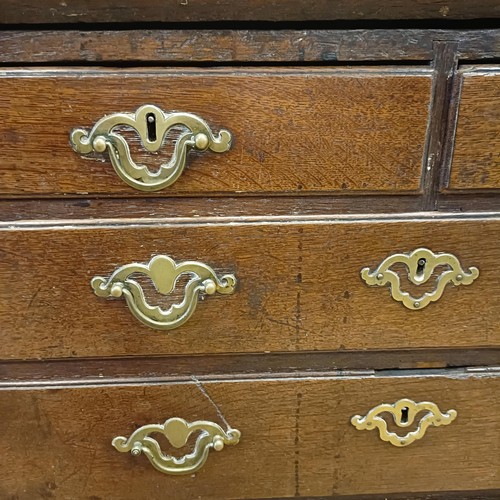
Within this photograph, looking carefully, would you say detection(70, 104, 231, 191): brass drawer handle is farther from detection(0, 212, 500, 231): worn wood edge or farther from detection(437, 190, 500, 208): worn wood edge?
detection(437, 190, 500, 208): worn wood edge

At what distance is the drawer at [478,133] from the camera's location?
1.78 feet

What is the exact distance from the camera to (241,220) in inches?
23.4

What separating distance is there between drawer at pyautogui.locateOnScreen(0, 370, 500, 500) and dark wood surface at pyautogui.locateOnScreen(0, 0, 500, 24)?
0.38 meters

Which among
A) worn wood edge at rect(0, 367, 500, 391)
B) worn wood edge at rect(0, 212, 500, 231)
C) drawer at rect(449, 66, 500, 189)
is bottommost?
worn wood edge at rect(0, 367, 500, 391)

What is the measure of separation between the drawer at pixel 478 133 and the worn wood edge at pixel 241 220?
3 cm

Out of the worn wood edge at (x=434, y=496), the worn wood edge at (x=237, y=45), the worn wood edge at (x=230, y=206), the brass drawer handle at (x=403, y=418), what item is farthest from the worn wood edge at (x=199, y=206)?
the worn wood edge at (x=434, y=496)

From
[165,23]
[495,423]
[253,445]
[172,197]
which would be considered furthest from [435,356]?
[165,23]

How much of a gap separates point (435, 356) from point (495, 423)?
0.12 m

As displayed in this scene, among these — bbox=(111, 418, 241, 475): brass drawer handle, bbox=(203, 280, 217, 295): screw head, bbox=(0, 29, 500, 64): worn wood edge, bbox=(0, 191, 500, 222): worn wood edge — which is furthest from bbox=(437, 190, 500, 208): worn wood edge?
bbox=(111, 418, 241, 475): brass drawer handle

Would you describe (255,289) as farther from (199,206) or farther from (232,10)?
(232,10)

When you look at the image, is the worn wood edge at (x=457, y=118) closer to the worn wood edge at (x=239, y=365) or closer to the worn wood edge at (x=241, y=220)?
the worn wood edge at (x=241, y=220)

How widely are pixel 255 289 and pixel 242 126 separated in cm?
17

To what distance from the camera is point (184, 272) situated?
0.60m

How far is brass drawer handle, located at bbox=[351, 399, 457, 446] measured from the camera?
0.67 metres
